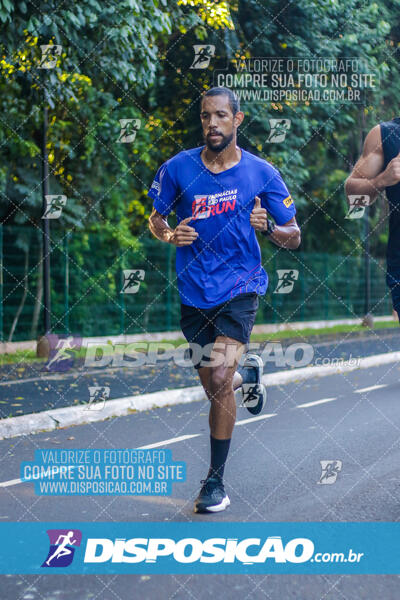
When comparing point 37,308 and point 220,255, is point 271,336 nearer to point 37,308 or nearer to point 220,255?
point 37,308

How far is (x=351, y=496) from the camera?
217 inches

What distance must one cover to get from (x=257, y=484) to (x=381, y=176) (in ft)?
7.37

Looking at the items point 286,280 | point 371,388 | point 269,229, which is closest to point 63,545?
point 269,229

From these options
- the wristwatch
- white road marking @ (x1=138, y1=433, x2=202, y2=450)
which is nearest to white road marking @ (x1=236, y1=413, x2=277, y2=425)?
white road marking @ (x1=138, y1=433, x2=202, y2=450)

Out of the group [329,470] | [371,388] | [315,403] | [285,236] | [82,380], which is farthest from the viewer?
[82,380]

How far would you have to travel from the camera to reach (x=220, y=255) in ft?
16.9

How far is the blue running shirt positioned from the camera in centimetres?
514

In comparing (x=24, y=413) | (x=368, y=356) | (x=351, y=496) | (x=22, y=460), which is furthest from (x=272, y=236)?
(x=368, y=356)

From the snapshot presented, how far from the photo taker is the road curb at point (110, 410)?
804 centimetres

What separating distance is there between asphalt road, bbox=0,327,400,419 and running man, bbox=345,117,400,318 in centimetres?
461

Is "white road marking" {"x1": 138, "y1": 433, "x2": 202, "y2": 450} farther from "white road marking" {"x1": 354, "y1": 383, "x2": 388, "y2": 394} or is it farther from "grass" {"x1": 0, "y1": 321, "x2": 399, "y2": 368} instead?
"grass" {"x1": 0, "y1": 321, "x2": 399, "y2": 368}

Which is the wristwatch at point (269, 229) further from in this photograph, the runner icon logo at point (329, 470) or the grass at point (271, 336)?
the grass at point (271, 336)

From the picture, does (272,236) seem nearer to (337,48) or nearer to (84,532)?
(84,532)

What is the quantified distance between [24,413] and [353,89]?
39.7 feet
